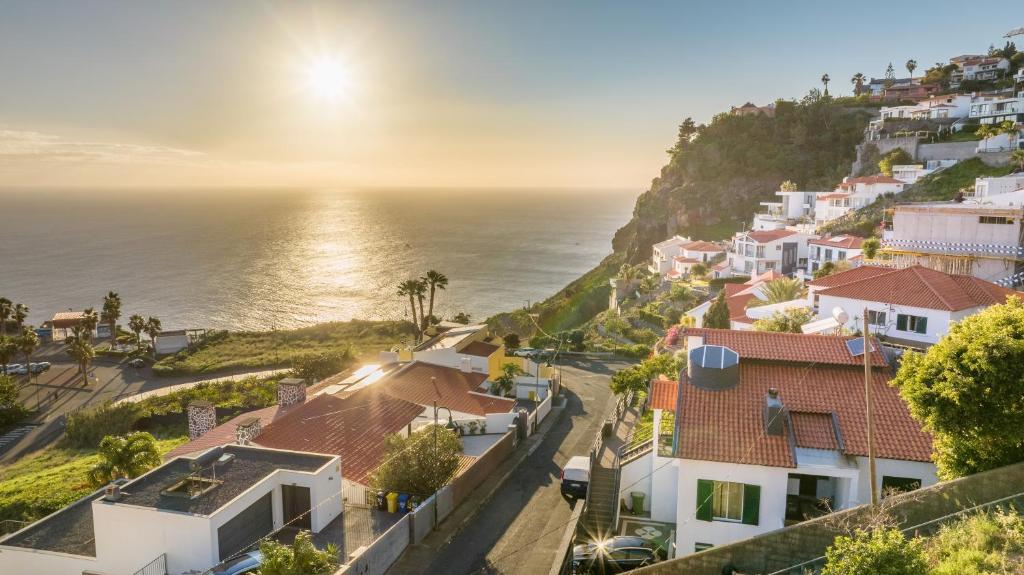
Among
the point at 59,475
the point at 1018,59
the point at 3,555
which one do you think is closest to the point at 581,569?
the point at 3,555

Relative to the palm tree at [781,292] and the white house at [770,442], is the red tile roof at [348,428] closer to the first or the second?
the white house at [770,442]

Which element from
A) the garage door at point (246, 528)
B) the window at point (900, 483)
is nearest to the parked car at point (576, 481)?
the window at point (900, 483)

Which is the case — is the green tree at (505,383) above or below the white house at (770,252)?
below

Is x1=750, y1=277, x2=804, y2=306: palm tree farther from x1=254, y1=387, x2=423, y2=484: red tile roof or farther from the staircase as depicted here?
x1=254, y1=387, x2=423, y2=484: red tile roof

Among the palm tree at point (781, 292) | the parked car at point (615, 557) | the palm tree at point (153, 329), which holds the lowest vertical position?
the palm tree at point (153, 329)

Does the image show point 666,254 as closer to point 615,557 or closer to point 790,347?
point 790,347

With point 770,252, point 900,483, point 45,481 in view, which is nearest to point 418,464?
point 900,483

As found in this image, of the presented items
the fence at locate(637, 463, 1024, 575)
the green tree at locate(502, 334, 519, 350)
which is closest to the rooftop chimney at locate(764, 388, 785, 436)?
the fence at locate(637, 463, 1024, 575)

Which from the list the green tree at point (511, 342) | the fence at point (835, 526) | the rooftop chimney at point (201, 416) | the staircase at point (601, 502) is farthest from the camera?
the green tree at point (511, 342)
